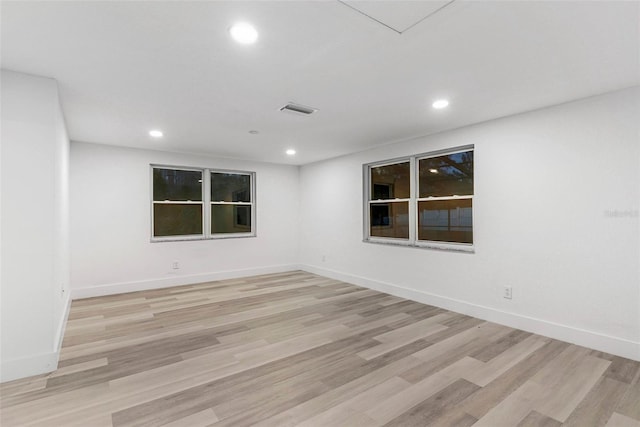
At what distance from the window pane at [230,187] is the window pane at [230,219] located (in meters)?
0.17

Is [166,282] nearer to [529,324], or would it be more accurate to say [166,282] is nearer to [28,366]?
[28,366]

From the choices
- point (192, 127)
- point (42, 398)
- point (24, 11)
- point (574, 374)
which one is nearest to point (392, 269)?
point (574, 374)

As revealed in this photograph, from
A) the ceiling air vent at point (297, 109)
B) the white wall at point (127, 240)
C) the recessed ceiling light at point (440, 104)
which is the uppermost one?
the ceiling air vent at point (297, 109)

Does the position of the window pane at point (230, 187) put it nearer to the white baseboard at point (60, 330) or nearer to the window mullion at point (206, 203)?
the window mullion at point (206, 203)

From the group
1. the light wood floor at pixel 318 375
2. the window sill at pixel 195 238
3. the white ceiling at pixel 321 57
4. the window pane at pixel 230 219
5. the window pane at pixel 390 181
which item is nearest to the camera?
the white ceiling at pixel 321 57

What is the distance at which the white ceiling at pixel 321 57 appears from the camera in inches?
68.5

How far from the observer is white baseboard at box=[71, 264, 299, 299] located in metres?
4.77

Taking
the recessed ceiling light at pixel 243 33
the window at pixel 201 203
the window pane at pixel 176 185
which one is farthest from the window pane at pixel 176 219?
the recessed ceiling light at pixel 243 33

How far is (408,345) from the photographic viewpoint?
9.86ft

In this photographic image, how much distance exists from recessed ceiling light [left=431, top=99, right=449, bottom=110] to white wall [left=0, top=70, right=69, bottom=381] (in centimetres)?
341

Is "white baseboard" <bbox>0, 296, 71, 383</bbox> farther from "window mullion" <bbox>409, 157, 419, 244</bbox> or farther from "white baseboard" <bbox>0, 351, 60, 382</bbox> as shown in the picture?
"window mullion" <bbox>409, 157, 419, 244</bbox>

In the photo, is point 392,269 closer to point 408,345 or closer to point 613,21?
point 408,345

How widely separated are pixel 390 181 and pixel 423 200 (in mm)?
763

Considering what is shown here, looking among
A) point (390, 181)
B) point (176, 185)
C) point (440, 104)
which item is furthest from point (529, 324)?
point (176, 185)
